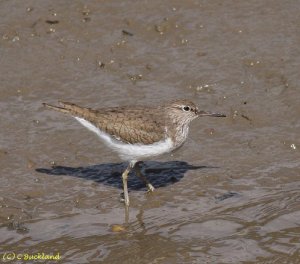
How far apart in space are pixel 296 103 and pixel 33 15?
5.35 m

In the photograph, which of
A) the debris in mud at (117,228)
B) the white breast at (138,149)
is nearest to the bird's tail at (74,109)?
the white breast at (138,149)

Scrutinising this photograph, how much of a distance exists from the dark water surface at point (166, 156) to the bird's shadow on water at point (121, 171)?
3cm

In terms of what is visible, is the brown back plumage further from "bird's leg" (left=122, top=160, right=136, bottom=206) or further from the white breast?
"bird's leg" (left=122, top=160, right=136, bottom=206)

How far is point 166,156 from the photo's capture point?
12062mm

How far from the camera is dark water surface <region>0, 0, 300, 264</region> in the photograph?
9.80 meters

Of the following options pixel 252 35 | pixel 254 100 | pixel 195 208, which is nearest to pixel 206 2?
pixel 252 35

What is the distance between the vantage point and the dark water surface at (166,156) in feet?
32.2

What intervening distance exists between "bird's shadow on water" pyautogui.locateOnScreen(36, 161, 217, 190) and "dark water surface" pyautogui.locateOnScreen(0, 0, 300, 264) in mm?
27

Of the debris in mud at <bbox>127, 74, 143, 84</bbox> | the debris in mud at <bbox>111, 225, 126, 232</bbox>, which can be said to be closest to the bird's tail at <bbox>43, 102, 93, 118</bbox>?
the debris in mud at <bbox>111, 225, 126, 232</bbox>

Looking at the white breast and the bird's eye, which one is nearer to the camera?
the white breast

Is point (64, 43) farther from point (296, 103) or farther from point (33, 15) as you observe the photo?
point (296, 103)

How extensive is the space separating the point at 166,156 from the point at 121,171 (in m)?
0.81

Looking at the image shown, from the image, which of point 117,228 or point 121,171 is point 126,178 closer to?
point 121,171

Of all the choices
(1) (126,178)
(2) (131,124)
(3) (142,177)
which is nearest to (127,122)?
(2) (131,124)
